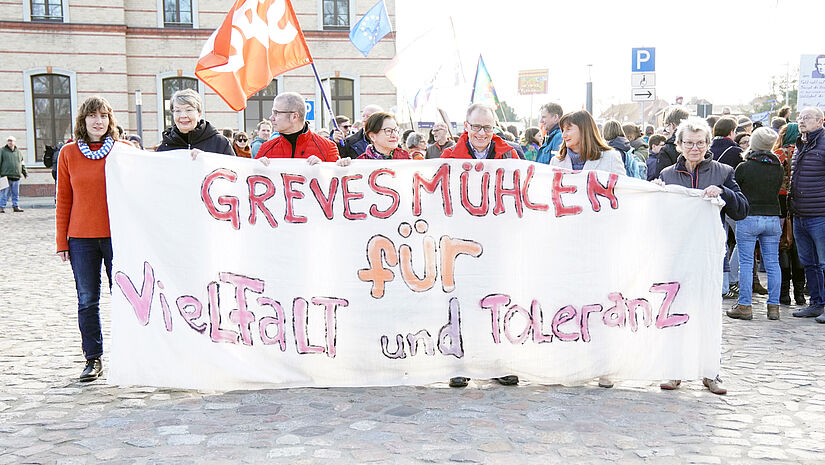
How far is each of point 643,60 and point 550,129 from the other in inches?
314

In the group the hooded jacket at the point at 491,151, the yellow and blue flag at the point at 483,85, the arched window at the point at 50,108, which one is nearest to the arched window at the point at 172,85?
the arched window at the point at 50,108

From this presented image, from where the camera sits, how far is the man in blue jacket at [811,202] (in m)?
7.65

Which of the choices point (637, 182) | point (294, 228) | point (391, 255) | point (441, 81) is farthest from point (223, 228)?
point (441, 81)

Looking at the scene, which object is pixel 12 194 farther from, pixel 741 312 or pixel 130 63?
pixel 741 312

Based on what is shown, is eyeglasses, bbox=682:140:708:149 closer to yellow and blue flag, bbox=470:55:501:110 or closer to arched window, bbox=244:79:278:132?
yellow and blue flag, bbox=470:55:501:110

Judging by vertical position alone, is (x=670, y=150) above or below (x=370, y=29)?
below

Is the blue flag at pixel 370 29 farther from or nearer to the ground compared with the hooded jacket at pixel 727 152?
farther from the ground

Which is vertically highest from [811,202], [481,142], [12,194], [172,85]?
[172,85]

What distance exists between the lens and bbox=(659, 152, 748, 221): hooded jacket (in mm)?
5617

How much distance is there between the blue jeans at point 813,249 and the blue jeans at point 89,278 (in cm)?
618

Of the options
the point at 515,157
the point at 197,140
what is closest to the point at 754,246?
the point at 515,157

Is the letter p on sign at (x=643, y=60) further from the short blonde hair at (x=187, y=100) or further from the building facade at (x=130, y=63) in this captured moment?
the building facade at (x=130, y=63)

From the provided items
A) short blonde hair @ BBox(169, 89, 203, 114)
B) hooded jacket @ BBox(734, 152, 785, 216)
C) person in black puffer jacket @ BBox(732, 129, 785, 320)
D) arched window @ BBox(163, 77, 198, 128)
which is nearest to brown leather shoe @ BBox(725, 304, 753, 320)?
person in black puffer jacket @ BBox(732, 129, 785, 320)

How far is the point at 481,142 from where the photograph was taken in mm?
5734
